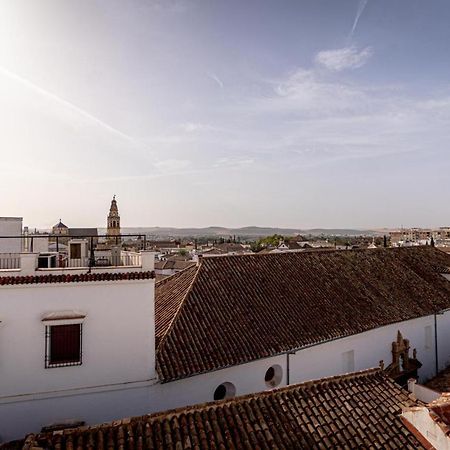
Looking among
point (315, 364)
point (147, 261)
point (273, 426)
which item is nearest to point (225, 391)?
point (315, 364)

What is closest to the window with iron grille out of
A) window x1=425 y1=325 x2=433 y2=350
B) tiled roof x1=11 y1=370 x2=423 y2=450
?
tiled roof x1=11 y1=370 x2=423 y2=450

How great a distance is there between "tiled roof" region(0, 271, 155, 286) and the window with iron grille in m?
1.20

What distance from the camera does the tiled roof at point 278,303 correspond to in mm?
12656

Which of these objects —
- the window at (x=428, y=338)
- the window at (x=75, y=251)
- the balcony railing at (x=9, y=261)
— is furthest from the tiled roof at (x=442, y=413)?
the window at (x=428, y=338)

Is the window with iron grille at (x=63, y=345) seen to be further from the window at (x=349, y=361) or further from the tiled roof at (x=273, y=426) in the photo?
the window at (x=349, y=361)

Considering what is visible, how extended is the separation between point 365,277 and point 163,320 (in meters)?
11.8

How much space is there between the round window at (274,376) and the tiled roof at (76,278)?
5.74 metres

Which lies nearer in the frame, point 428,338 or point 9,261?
point 9,261

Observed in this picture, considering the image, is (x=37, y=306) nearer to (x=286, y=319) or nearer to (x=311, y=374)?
(x=286, y=319)

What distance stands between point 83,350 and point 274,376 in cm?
675

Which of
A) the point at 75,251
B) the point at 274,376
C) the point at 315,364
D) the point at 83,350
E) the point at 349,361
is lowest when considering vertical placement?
the point at 349,361

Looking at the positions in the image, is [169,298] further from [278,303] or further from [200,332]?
[278,303]

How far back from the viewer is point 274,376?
14031 mm

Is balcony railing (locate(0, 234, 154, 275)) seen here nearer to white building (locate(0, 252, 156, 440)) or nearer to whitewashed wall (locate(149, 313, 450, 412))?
white building (locate(0, 252, 156, 440))
